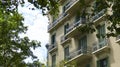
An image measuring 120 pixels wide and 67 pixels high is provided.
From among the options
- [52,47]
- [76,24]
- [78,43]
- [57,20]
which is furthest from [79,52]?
[52,47]

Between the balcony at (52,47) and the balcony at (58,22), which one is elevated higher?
the balcony at (58,22)

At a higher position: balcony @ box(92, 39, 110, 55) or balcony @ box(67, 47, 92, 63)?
balcony @ box(67, 47, 92, 63)

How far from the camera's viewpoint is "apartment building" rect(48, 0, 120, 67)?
106 feet

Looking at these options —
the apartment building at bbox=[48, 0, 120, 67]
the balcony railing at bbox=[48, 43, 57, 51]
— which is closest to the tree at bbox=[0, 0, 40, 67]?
the apartment building at bbox=[48, 0, 120, 67]

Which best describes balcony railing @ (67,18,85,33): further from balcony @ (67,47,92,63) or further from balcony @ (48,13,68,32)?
balcony @ (48,13,68,32)

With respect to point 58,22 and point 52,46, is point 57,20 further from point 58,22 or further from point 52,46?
point 52,46

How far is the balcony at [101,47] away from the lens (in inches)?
1272

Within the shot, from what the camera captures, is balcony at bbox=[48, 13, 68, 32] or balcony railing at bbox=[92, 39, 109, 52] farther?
balcony at bbox=[48, 13, 68, 32]

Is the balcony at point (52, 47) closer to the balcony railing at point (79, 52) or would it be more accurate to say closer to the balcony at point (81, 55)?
the balcony railing at point (79, 52)

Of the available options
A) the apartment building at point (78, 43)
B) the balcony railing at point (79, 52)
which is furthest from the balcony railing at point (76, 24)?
the balcony railing at point (79, 52)

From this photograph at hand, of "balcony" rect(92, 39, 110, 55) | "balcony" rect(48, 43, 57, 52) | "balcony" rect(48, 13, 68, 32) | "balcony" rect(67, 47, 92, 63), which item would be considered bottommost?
"balcony" rect(92, 39, 110, 55)

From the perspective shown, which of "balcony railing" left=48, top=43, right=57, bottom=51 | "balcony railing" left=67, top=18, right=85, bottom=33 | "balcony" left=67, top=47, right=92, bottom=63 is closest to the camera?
"balcony" left=67, top=47, right=92, bottom=63

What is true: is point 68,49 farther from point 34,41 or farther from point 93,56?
point 34,41

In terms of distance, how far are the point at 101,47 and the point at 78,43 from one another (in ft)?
20.6
